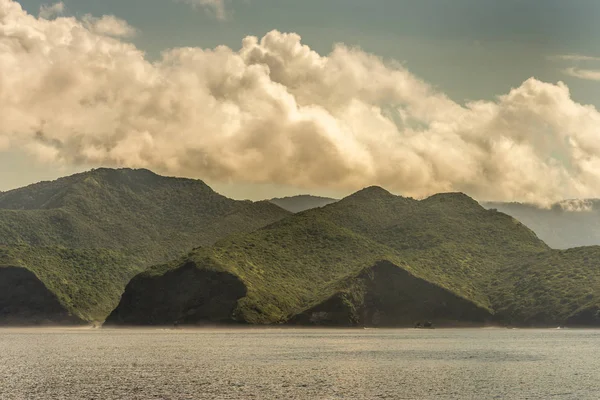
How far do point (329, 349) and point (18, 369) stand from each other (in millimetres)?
73171

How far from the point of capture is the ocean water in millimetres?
97625

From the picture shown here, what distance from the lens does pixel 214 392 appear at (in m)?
98.7

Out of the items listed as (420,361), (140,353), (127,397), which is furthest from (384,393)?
(140,353)

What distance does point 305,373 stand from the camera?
405 ft

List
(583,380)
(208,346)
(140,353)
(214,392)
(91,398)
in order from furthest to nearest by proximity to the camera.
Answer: (208,346), (140,353), (583,380), (214,392), (91,398)

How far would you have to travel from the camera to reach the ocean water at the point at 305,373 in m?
97.6

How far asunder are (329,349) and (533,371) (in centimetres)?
6711

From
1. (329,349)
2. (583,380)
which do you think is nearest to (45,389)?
(583,380)

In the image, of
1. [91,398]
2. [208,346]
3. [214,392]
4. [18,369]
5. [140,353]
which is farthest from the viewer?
[208,346]

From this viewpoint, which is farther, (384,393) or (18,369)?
(18,369)

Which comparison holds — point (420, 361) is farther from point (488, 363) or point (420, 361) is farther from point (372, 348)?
point (372, 348)

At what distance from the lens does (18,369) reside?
5281 inches

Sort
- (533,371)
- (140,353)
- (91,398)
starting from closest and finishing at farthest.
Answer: (91,398) → (533,371) → (140,353)

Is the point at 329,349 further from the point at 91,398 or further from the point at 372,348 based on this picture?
the point at 91,398
